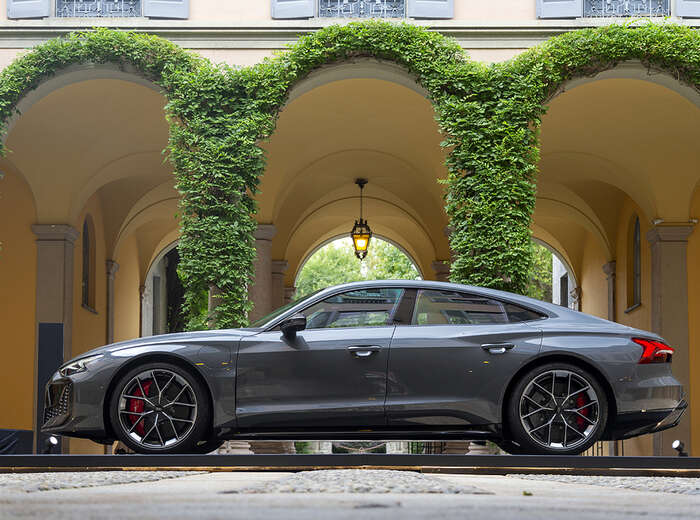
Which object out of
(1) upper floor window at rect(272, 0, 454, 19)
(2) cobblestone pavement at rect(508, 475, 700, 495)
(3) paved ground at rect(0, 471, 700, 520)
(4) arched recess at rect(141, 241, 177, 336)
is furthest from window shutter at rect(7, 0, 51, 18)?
(4) arched recess at rect(141, 241, 177, 336)

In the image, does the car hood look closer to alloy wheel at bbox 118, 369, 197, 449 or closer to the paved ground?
alloy wheel at bbox 118, 369, 197, 449

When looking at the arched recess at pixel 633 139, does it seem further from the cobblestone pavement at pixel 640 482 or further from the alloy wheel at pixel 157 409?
the alloy wheel at pixel 157 409

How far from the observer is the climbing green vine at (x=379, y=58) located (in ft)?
38.3

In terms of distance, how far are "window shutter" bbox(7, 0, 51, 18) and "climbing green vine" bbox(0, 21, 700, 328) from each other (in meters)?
0.66

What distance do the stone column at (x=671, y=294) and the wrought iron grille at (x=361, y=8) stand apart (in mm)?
6419

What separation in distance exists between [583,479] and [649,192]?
1104 cm

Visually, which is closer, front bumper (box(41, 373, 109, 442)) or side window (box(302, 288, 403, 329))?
front bumper (box(41, 373, 109, 442))

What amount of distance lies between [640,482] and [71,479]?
11.2ft

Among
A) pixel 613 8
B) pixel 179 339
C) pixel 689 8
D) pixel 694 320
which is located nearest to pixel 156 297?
pixel 694 320

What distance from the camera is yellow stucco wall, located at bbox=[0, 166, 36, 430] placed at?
16984 millimetres

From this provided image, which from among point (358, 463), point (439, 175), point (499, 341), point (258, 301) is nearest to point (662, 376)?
point (499, 341)

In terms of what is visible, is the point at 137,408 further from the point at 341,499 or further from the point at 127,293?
the point at 127,293

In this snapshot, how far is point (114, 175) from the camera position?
17.5 meters

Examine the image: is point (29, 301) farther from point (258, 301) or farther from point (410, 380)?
point (410, 380)
